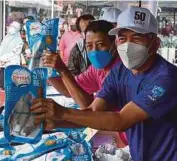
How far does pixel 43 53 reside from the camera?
1.91 meters

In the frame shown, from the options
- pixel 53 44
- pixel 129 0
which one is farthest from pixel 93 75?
pixel 129 0

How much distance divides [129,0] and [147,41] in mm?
3909

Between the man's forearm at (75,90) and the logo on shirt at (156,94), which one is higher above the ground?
the logo on shirt at (156,94)

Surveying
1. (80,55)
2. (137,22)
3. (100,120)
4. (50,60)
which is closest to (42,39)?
(50,60)

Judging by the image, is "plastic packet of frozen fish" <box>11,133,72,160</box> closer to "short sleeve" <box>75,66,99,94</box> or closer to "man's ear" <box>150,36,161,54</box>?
"short sleeve" <box>75,66,99,94</box>

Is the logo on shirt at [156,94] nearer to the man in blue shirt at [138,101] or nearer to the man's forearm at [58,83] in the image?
the man in blue shirt at [138,101]

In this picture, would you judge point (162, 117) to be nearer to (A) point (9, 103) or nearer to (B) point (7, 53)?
(A) point (9, 103)

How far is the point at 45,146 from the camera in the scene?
2016mm

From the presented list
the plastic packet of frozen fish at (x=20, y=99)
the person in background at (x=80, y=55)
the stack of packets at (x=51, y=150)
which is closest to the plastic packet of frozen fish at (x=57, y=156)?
the stack of packets at (x=51, y=150)

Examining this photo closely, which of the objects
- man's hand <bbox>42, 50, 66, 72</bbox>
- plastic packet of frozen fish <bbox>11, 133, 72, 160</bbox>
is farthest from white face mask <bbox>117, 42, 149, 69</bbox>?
plastic packet of frozen fish <bbox>11, 133, 72, 160</bbox>

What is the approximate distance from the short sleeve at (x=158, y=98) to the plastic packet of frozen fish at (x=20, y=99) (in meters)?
0.34

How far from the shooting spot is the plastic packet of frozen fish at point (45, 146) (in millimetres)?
1961

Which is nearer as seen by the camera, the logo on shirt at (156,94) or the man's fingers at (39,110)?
the man's fingers at (39,110)

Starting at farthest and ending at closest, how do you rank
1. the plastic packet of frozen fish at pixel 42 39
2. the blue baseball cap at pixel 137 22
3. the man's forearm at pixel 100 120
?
the plastic packet of frozen fish at pixel 42 39, the blue baseball cap at pixel 137 22, the man's forearm at pixel 100 120
